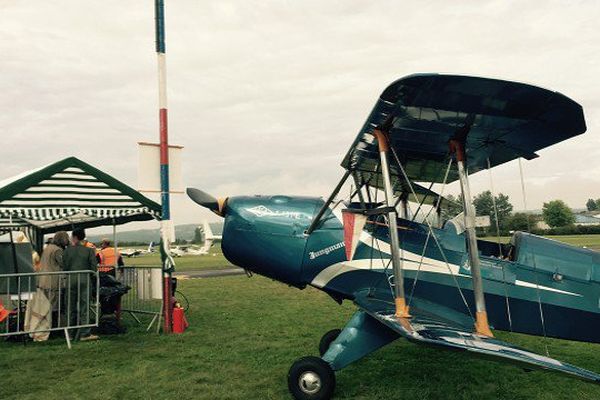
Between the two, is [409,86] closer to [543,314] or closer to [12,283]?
[543,314]

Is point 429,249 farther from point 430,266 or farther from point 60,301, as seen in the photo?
point 60,301

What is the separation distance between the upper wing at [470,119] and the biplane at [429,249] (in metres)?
0.01

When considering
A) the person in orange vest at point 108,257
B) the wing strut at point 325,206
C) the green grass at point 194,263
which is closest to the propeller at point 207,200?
the wing strut at point 325,206

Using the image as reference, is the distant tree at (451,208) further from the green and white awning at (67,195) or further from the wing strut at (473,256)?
the green and white awning at (67,195)

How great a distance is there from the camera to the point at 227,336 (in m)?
7.59

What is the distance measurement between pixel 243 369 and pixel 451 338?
9.60 feet

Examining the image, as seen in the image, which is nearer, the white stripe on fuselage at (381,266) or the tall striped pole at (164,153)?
the white stripe on fuselage at (381,266)

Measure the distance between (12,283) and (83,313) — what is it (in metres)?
2.38

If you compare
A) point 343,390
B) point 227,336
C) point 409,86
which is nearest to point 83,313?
point 227,336

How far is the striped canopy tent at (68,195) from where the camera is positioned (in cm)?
690

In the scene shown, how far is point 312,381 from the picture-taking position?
14.5ft

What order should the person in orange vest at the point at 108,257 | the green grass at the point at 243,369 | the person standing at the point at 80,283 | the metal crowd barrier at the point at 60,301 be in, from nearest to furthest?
the green grass at the point at 243,369, the metal crowd barrier at the point at 60,301, the person standing at the point at 80,283, the person in orange vest at the point at 108,257

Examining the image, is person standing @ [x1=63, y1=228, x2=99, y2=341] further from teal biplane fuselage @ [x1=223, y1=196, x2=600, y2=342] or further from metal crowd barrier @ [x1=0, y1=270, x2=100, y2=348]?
teal biplane fuselage @ [x1=223, y1=196, x2=600, y2=342]

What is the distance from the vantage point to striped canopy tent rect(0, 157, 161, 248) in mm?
6898
